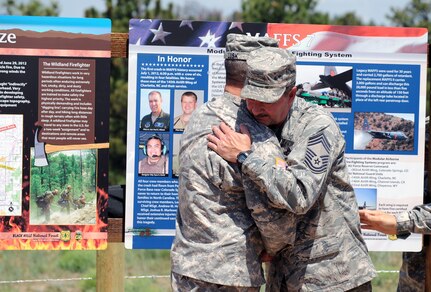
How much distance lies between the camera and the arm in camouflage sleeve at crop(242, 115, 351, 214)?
12.0 feet

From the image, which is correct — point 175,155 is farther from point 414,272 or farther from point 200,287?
point 414,272

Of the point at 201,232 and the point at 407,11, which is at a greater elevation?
Answer: the point at 407,11

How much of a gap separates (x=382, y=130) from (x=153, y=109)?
4.40 ft

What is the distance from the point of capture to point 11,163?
4.85 meters

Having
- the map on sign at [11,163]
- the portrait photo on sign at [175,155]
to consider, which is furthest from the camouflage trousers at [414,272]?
the map on sign at [11,163]

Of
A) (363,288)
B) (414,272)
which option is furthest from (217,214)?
(414,272)

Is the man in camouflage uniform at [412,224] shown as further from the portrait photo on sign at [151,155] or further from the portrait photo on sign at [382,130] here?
the portrait photo on sign at [151,155]

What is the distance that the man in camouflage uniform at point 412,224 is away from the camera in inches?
180

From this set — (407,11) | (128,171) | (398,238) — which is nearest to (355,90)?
(398,238)

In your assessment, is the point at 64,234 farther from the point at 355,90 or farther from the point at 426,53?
the point at 426,53

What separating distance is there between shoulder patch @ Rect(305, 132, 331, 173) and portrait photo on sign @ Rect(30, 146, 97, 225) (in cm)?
155

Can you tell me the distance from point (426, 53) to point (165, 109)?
156 cm

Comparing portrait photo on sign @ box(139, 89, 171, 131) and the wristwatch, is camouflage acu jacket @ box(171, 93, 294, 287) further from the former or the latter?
portrait photo on sign @ box(139, 89, 171, 131)

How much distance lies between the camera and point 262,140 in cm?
385
